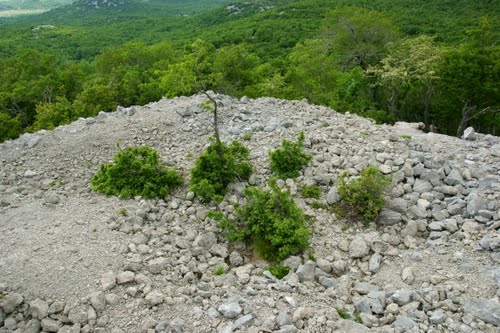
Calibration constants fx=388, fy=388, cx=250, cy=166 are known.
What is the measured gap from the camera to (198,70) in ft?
39.0

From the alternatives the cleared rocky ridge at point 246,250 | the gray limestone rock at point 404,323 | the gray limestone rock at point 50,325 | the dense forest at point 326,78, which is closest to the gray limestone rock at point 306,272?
the cleared rocky ridge at point 246,250

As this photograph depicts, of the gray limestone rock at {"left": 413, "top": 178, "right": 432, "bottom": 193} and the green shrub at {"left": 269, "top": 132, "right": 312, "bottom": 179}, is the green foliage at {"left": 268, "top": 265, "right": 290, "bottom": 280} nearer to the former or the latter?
the green shrub at {"left": 269, "top": 132, "right": 312, "bottom": 179}

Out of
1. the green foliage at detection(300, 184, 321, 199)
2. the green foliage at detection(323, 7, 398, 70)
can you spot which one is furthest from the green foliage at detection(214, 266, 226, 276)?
the green foliage at detection(323, 7, 398, 70)

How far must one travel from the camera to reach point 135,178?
1141cm

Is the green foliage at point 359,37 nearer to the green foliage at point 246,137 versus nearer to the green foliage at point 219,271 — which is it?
the green foliage at point 246,137

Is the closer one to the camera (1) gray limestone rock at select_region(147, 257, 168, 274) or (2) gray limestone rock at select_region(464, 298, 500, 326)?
(2) gray limestone rock at select_region(464, 298, 500, 326)

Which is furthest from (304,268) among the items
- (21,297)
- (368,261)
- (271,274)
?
(21,297)

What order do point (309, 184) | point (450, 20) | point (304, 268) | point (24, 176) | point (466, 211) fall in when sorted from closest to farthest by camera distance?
point (304, 268), point (466, 211), point (309, 184), point (24, 176), point (450, 20)

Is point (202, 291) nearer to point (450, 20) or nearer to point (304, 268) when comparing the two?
point (304, 268)

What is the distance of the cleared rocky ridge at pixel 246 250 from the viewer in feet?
24.7

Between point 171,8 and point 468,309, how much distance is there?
185577 millimetres

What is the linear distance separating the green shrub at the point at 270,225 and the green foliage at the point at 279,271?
1.17ft

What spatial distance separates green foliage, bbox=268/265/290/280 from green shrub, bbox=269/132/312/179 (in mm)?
3442

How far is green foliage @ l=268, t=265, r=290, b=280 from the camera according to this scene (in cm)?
895
